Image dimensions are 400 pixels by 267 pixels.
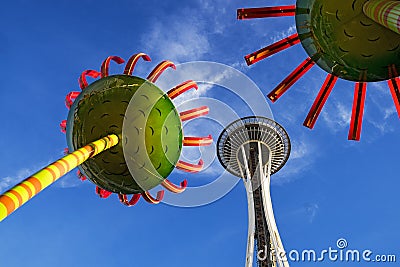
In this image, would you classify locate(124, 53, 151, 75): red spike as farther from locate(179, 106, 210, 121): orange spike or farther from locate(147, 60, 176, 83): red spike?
locate(179, 106, 210, 121): orange spike

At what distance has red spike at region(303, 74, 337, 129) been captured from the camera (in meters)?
5.96

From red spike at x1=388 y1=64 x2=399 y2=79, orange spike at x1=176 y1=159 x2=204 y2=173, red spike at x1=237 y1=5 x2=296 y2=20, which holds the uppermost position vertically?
red spike at x1=237 y1=5 x2=296 y2=20

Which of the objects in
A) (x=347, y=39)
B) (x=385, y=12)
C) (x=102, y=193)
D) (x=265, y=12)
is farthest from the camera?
(x=102, y=193)

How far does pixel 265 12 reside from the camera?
5.84 meters

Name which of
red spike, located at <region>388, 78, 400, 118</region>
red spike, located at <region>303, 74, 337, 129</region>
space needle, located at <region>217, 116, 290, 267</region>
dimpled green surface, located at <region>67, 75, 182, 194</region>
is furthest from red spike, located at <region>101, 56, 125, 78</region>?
space needle, located at <region>217, 116, 290, 267</region>

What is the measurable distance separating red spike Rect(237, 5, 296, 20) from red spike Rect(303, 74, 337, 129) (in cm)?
104

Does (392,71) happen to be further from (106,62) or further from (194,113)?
(106,62)

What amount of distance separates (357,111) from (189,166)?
97.8 inches

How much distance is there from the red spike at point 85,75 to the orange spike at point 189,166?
5.59 feet

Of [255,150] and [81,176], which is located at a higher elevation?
[255,150]

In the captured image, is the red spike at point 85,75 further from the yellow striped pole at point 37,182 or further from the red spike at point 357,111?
the red spike at point 357,111

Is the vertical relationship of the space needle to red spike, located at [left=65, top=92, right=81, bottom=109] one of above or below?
→ above

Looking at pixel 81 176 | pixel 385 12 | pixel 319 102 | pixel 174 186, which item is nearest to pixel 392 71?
pixel 319 102

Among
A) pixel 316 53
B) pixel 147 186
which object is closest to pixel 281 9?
pixel 316 53
